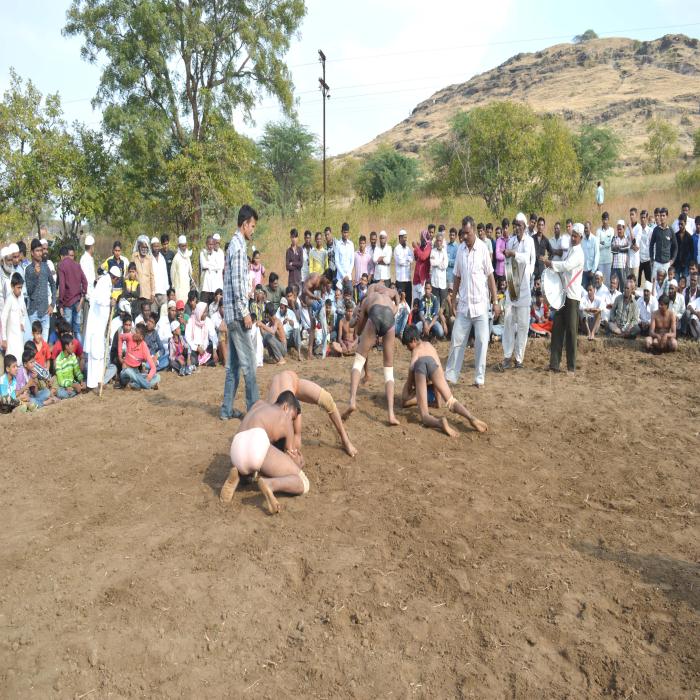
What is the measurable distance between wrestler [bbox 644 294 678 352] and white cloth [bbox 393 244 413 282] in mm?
4741

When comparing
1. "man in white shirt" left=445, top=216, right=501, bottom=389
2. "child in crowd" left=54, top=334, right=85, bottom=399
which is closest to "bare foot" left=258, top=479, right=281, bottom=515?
"man in white shirt" left=445, top=216, right=501, bottom=389

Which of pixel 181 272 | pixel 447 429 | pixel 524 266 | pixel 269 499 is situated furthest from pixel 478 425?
pixel 181 272

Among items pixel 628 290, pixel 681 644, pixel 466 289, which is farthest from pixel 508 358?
pixel 681 644

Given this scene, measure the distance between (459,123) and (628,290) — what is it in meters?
20.3

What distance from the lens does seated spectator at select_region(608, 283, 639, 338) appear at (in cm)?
1207

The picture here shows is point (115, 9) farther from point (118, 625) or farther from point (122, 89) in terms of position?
point (118, 625)

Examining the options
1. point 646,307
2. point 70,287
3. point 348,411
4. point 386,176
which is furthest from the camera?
point 386,176

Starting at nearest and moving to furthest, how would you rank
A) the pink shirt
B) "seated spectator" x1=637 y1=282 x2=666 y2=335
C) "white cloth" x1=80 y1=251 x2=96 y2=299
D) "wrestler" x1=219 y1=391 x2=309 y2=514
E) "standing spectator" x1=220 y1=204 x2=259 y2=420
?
"wrestler" x1=219 y1=391 x2=309 y2=514, "standing spectator" x1=220 y1=204 x2=259 y2=420, the pink shirt, "white cloth" x1=80 y1=251 x2=96 y2=299, "seated spectator" x1=637 y1=282 x2=666 y2=335

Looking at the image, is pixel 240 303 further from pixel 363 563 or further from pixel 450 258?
pixel 450 258

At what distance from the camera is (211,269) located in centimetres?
1253

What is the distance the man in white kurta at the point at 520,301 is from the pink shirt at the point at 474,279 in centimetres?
80

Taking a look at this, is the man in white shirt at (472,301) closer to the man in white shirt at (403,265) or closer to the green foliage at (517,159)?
the man in white shirt at (403,265)

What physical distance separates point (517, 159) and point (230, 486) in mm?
23624

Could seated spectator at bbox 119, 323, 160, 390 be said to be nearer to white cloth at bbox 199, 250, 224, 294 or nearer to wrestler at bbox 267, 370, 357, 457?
white cloth at bbox 199, 250, 224, 294
